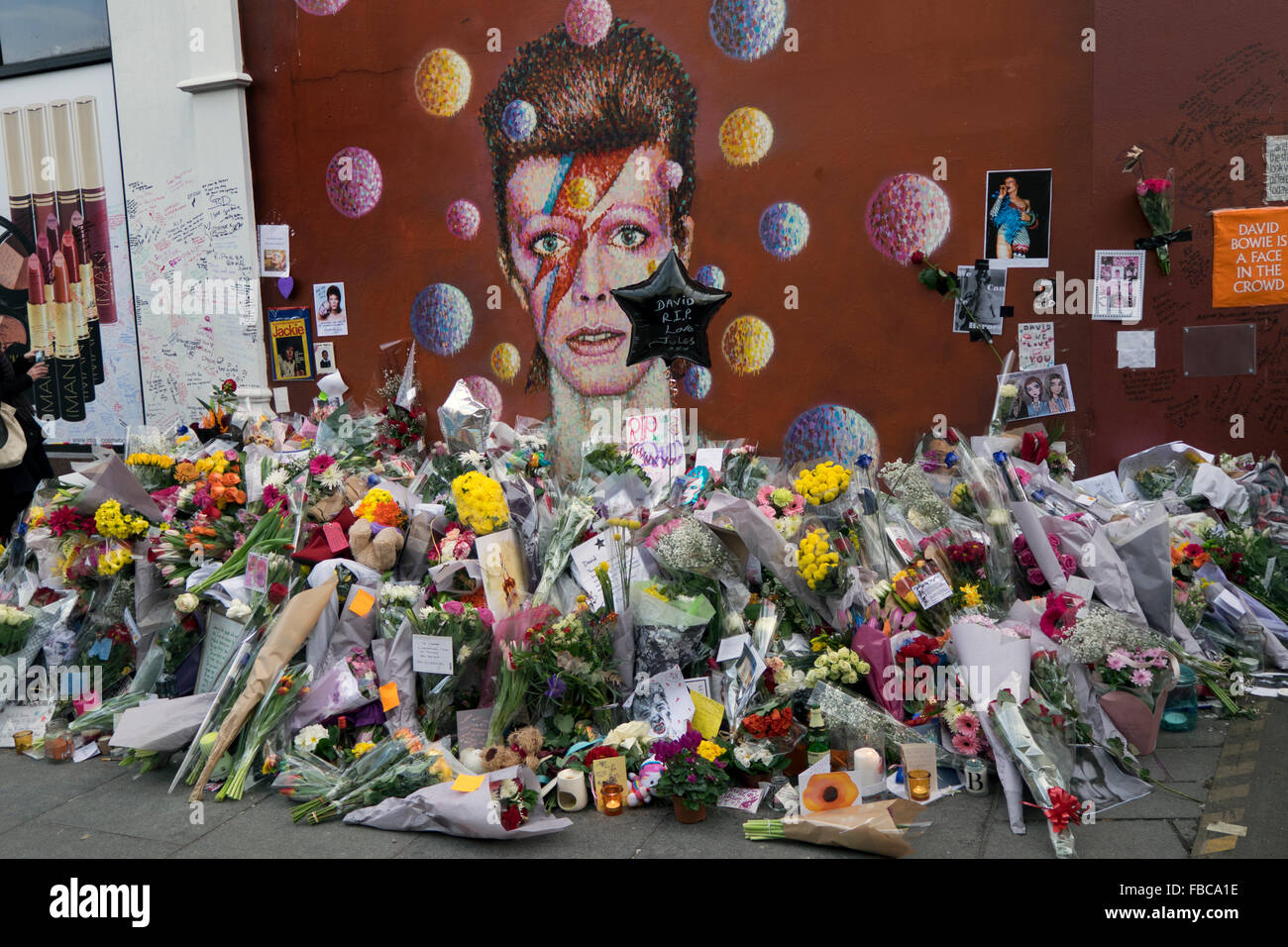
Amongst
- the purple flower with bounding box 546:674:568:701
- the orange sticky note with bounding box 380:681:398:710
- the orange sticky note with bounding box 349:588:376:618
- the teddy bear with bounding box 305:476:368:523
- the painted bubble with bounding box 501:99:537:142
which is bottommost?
the orange sticky note with bounding box 380:681:398:710

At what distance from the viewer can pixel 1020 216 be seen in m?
5.59

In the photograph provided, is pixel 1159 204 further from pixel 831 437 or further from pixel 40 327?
pixel 40 327

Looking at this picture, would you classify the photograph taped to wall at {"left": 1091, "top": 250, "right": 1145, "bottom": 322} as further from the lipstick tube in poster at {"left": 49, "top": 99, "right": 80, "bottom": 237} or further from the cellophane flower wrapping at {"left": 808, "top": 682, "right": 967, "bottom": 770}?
the lipstick tube in poster at {"left": 49, "top": 99, "right": 80, "bottom": 237}

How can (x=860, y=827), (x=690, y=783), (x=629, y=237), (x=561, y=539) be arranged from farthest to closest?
(x=629, y=237) → (x=561, y=539) → (x=690, y=783) → (x=860, y=827)

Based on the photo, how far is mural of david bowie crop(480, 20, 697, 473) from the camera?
621 cm

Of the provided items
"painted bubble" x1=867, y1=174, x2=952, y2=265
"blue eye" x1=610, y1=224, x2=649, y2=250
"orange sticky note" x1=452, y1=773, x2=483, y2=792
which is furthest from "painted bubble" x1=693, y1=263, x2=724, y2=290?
"orange sticky note" x1=452, y1=773, x2=483, y2=792

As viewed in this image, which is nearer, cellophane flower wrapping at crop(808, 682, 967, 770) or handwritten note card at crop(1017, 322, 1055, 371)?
cellophane flower wrapping at crop(808, 682, 967, 770)

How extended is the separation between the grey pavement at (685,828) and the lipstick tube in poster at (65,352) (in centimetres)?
505

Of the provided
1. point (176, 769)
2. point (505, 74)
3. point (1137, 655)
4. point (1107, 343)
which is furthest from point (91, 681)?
point (1107, 343)

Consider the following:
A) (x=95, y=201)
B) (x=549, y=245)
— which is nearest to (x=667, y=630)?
(x=549, y=245)

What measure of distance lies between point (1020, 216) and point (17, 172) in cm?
792

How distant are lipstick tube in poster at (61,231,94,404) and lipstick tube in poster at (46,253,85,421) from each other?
37 millimetres

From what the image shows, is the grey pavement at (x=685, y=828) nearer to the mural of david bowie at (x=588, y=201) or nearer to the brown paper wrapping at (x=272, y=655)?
the brown paper wrapping at (x=272, y=655)

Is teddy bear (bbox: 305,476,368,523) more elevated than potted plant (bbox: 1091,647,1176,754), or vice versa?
teddy bear (bbox: 305,476,368,523)
